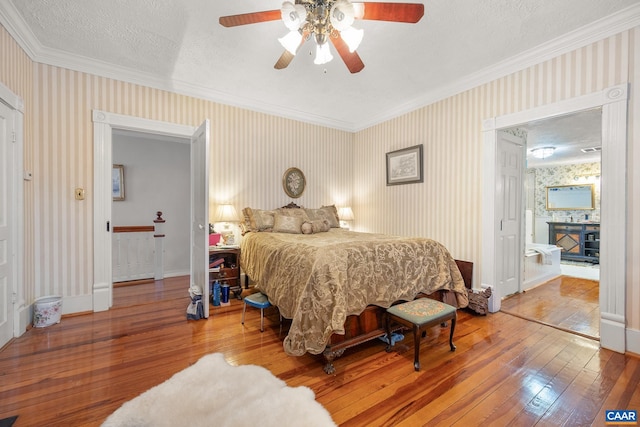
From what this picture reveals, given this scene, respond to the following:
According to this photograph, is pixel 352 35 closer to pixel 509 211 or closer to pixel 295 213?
pixel 295 213

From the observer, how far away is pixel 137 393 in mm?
1726

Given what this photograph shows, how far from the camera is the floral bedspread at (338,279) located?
1995mm

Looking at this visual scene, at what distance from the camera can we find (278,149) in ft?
14.5

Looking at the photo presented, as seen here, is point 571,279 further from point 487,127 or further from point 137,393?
point 137,393

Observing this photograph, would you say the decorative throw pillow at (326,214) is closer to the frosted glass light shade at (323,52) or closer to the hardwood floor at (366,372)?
the hardwood floor at (366,372)

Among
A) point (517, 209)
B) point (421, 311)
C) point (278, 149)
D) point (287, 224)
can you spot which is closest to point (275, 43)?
point (278, 149)

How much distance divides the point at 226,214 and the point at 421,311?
108 inches

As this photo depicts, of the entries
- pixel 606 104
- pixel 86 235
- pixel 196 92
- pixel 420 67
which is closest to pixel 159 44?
pixel 196 92

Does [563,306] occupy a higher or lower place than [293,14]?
lower

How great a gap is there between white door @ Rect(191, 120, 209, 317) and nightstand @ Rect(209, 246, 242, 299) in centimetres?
21

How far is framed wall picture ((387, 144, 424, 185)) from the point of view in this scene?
402 centimetres

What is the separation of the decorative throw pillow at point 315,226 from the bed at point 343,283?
2.33 ft

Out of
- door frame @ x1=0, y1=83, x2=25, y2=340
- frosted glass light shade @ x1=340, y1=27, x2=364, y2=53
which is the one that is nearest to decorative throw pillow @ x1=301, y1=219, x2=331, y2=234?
frosted glass light shade @ x1=340, y1=27, x2=364, y2=53

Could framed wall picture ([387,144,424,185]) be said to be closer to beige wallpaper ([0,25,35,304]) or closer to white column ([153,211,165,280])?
white column ([153,211,165,280])
